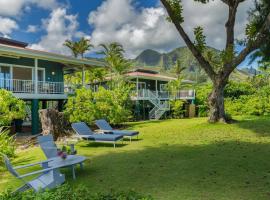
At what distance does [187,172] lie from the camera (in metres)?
8.06

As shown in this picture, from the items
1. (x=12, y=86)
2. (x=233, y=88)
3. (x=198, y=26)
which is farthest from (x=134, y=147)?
(x=233, y=88)

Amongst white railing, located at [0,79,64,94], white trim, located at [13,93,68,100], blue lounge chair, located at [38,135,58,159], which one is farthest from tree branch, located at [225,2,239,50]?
blue lounge chair, located at [38,135,58,159]

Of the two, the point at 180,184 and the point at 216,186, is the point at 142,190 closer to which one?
the point at 180,184

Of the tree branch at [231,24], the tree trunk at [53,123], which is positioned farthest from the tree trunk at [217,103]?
the tree trunk at [53,123]

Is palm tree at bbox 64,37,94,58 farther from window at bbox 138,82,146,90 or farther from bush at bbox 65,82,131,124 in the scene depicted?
bush at bbox 65,82,131,124

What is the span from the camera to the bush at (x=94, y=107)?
1877 cm

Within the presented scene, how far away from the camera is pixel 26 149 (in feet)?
43.5

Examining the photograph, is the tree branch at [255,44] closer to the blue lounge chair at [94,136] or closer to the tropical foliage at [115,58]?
A: the blue lounge chair at [94,136]

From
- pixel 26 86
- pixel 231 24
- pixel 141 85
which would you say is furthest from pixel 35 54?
pixel 141 85

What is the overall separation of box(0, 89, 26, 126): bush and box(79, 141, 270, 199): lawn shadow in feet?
13.4

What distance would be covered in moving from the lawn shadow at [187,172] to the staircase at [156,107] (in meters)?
19.0

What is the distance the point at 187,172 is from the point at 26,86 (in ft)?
48.9

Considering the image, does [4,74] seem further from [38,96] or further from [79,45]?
[79,45]

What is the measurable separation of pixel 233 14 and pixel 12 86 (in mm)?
14541
